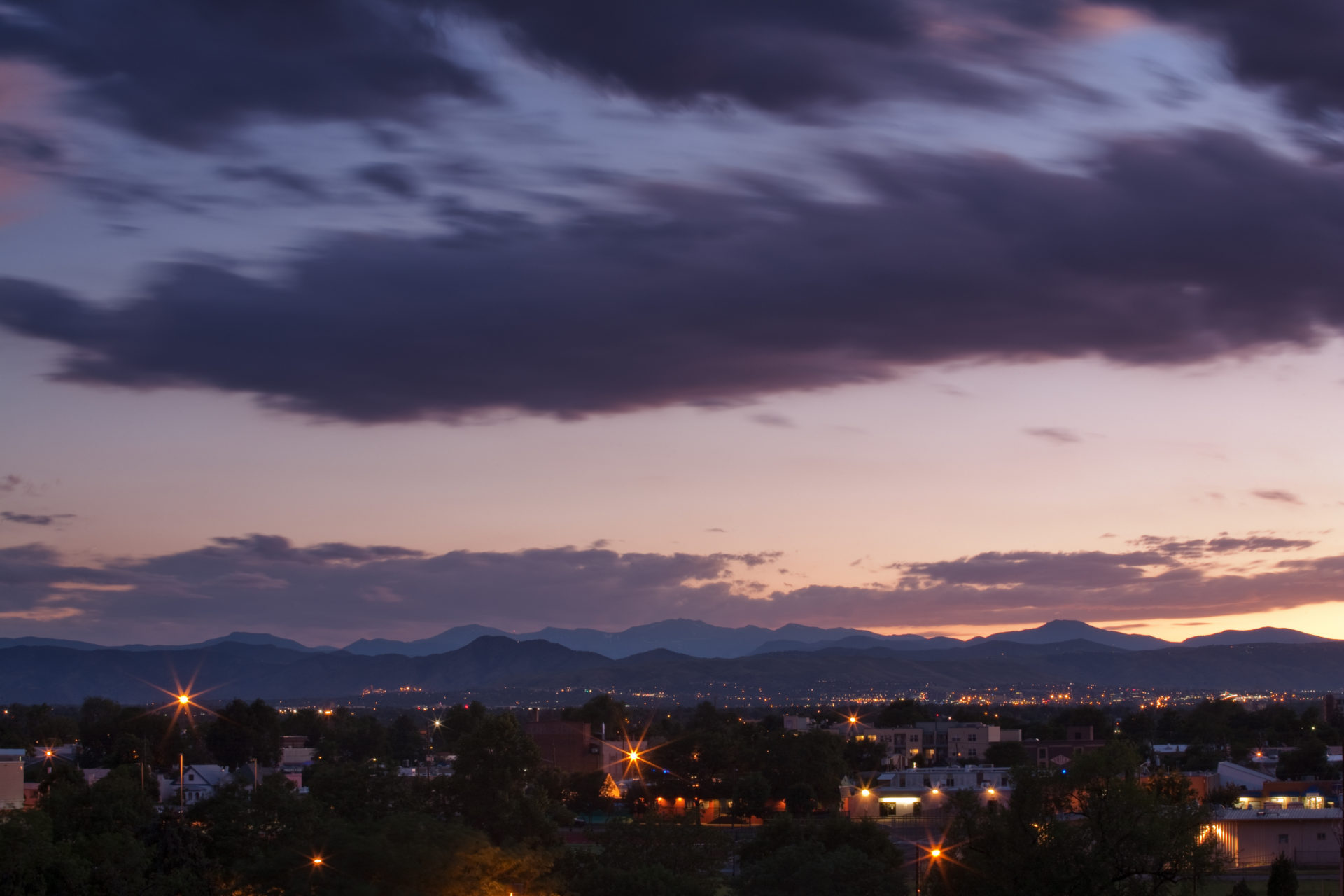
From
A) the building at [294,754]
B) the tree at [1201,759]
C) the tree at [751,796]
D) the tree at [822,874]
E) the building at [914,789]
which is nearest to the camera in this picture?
the tree at [822,874]

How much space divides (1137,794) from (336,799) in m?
41.7

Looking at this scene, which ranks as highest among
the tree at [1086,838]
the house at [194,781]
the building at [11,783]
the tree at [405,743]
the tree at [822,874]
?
the tree at [1086,838]

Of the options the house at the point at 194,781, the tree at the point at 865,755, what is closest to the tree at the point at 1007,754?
the tree at the point at 865,755

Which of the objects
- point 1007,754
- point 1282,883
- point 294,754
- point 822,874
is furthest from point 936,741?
point 822,874

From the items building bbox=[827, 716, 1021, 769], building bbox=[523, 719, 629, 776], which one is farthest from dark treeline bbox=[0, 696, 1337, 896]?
building bbox=[827, 716, 1021, 769]

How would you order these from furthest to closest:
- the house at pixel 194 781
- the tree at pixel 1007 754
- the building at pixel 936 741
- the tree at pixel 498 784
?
1. the building at pixel 936 741
2. the tree at pixel 1007 754
3. the house at pixel 194 781
4. the tree at pixel 498 784

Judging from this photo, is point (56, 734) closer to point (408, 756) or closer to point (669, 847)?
point (408, 756)

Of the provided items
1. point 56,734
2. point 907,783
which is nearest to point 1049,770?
point 907,783

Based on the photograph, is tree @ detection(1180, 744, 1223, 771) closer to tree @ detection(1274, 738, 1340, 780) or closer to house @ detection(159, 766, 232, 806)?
tree @ detection(1274, 738, 1340, 780)

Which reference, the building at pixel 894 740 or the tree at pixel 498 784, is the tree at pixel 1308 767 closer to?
the building at pixel 894 740

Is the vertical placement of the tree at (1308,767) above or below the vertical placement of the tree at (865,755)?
above

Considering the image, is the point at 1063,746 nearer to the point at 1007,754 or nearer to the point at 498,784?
the point at 1007,754

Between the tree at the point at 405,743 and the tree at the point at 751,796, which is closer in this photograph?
the tree at the point at 751,796

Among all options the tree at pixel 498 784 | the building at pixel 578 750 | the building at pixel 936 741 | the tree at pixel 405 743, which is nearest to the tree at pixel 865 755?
the building at pixel 936 741
